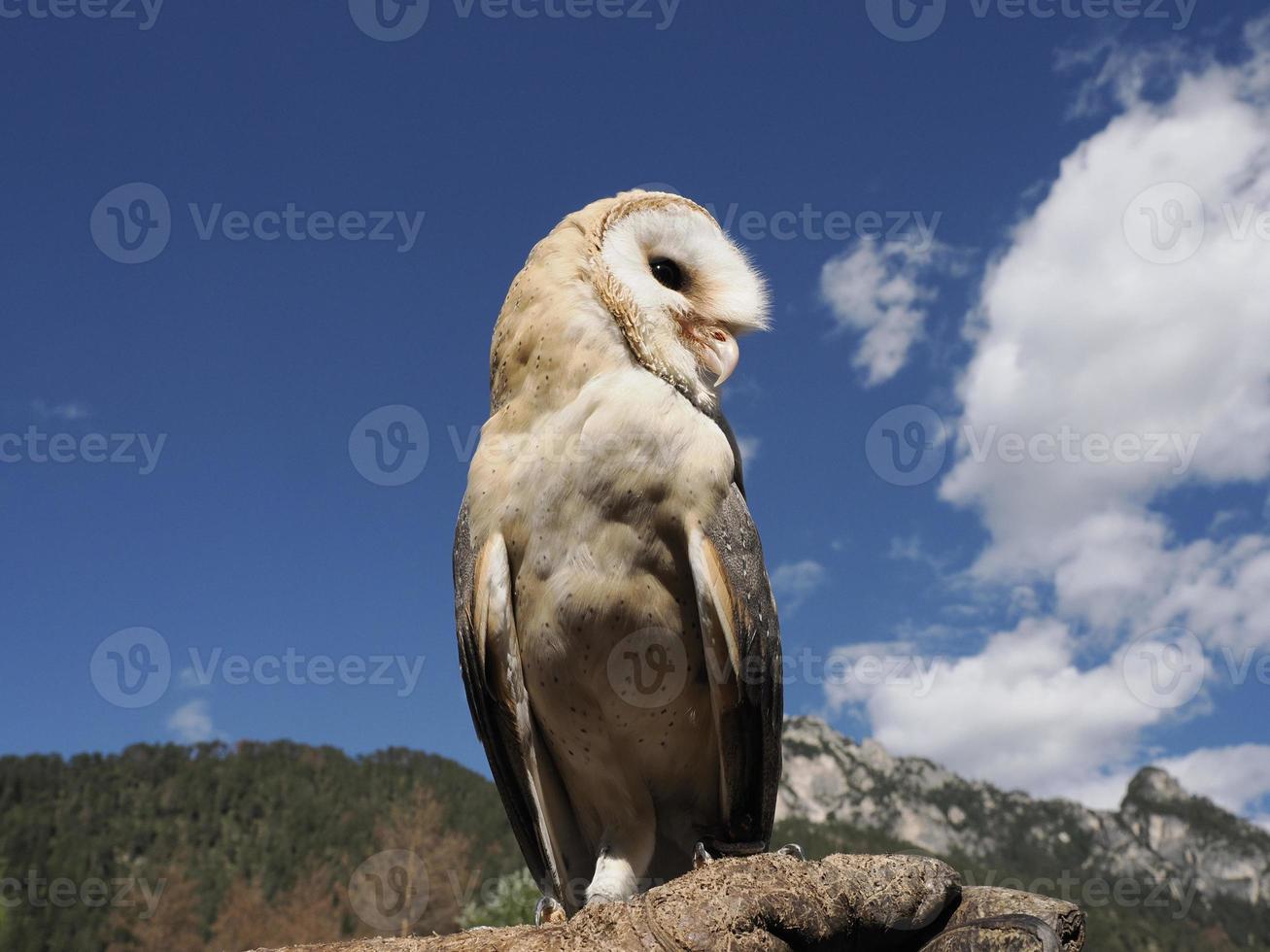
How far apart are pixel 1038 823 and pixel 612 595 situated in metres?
121

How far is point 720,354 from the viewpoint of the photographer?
4.18m

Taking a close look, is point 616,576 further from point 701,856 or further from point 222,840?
point 222,840

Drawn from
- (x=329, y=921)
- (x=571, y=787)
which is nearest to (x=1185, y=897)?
(x=329, y=921)

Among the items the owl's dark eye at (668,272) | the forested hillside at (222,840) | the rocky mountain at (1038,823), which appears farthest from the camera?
the rocky mountain at (1038,823)

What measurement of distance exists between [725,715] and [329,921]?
44.6 m

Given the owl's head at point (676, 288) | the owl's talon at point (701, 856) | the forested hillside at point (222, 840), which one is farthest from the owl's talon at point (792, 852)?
the forested hillside at point (222, 840)

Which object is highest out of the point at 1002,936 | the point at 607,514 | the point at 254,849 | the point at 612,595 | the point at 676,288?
the point at 254,849

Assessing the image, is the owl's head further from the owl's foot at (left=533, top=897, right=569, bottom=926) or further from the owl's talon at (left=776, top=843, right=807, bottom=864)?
the owl's foot at (left=533, top=897, right=569, bottom=926)

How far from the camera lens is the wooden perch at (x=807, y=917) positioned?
2.96 metres

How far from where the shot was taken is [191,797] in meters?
65.5

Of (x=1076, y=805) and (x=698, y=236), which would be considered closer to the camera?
(x=698, y=236)

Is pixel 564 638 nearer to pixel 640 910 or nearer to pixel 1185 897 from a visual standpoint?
pixel 640 910

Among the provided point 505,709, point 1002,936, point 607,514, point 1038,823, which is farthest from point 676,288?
point 1038,823

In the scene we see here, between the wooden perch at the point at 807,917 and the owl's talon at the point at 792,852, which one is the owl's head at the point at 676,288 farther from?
the wooden perch at the point at 807,917
